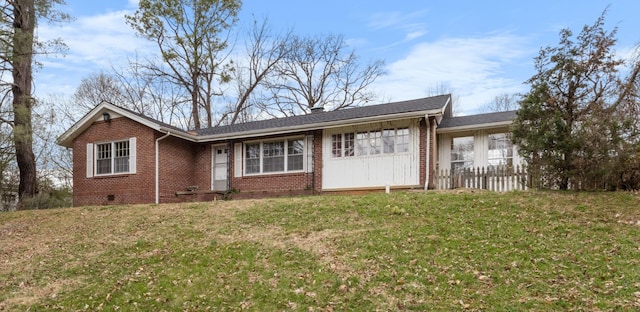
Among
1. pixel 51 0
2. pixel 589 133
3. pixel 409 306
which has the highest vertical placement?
pixel 51 0

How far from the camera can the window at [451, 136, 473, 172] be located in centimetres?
1381

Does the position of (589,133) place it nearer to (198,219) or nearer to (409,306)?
(409,306)

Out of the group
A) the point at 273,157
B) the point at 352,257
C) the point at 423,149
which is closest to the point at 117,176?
the point at 273,157

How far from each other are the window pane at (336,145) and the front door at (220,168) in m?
4.52

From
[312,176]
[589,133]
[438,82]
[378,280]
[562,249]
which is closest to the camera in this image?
[378,280]

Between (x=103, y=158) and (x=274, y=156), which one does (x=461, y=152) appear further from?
(x=103, y=158)

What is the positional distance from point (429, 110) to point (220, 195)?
8.31 metres

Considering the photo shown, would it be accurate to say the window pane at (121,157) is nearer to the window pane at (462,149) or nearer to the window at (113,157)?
the window at (113,157)

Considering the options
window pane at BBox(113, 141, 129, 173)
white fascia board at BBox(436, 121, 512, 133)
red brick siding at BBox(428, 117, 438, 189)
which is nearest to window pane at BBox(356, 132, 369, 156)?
red brick siding at BBox(428, 117, 438, 189)

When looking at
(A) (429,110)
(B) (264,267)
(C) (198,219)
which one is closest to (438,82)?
(A) (429,110)

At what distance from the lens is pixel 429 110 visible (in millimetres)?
12523

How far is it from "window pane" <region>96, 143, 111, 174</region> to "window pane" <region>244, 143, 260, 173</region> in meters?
5.43

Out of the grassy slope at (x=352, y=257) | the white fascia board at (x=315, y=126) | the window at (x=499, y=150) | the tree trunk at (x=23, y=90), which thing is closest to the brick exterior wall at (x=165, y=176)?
the white fascia board at (x=315, y=126)

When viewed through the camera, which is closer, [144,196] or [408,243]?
[408,243]
